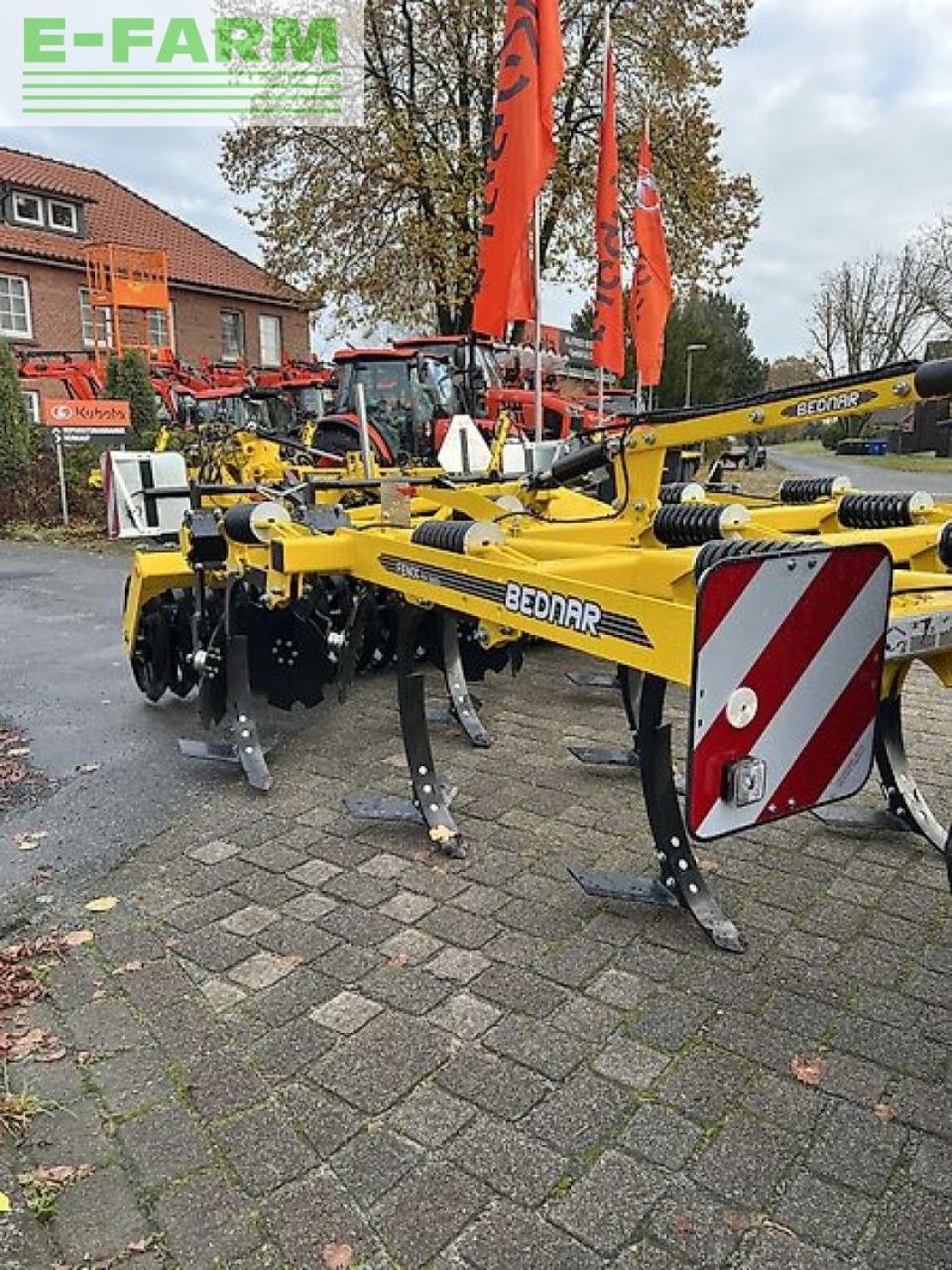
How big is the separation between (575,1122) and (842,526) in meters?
3.14

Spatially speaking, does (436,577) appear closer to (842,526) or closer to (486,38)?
(842,526)

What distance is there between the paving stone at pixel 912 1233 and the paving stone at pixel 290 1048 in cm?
131

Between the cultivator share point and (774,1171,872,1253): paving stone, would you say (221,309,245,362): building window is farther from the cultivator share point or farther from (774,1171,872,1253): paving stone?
(774,1171,872,1253): paving stone

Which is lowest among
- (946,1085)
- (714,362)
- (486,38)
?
(946,1085)

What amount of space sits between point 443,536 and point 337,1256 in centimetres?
201

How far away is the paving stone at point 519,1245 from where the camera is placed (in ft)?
6.11

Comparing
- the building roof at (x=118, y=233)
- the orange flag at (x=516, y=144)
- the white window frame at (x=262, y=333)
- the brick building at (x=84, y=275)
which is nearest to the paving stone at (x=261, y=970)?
the orange flag at (x=516, y=144)

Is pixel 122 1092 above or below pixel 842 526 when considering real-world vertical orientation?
below

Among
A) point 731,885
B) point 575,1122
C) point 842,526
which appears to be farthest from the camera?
point 842,526

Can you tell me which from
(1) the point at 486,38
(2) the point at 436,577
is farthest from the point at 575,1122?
(1) the point at 486,38

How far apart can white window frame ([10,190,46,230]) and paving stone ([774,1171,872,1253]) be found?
29382 mm

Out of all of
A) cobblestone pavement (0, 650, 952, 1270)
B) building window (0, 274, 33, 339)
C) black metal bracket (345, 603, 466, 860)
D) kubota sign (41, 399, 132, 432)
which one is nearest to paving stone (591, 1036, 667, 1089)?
cobblestone pavement (0, 650, 952, 1270)

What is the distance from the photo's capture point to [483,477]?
5.05 meters

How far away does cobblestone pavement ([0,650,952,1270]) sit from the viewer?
195cm
